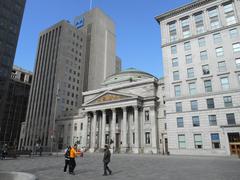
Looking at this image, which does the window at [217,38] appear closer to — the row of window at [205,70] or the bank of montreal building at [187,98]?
the bank of montreal building at [187,98]

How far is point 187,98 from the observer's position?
139 feet

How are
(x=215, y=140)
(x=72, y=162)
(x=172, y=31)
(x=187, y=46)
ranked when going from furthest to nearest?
(x=172, y=31) → (x=187, y=46) → (x=215, y=140) → (x=72, y=162)

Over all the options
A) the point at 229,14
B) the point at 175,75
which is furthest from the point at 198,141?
the point at 229,14

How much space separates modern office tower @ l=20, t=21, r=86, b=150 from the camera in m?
80.7

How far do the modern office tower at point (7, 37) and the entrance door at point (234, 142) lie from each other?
62.8 m

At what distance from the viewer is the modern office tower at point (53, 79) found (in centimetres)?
8069

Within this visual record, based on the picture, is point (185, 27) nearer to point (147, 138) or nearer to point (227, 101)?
point (227, 101)

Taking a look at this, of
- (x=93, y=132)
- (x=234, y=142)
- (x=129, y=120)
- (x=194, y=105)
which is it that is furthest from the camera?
(x=93, y=132)

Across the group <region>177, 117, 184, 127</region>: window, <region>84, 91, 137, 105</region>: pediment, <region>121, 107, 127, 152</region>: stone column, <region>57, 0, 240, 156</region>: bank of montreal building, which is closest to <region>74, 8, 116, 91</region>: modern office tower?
<region>84, 91, 137, 105</region>: pediment

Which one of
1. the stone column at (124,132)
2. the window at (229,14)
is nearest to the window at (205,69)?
the window at (229,14)

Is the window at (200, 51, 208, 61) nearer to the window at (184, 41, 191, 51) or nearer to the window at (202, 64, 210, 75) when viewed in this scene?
the window at (202, 64, 210, 75)

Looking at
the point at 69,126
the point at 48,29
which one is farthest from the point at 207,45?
the point at 48,29

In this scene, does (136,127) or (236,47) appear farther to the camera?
(136,127)

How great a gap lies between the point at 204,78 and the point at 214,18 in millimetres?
14646
